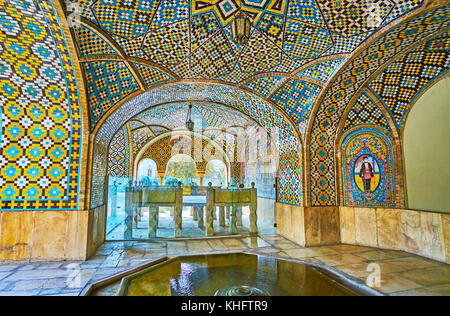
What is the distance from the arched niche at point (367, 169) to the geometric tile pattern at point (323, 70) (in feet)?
6.08

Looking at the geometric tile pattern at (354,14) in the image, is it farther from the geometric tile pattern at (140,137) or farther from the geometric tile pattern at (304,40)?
the geometric tile pattern at (140,137)

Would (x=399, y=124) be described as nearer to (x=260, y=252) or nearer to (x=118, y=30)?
(x=260, y=252)

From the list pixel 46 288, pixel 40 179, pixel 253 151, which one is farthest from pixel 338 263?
pixel 253 151

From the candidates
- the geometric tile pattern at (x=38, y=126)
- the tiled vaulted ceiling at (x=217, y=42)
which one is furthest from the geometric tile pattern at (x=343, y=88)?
the geometric tile pattern at (x=38, y=126)

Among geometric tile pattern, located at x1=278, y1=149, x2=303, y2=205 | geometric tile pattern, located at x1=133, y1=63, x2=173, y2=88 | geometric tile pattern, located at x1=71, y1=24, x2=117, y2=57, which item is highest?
geometric tile pattern, located at x1=71, y1=24, x2=117, y2=57

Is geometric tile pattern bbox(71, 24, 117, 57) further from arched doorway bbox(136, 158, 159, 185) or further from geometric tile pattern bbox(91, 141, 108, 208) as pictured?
arched doorway bbox(136, 158, 159, 185)

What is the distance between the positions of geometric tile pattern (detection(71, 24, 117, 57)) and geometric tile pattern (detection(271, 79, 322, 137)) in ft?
11.7

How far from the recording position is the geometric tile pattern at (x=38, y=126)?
→ 3.88 metres

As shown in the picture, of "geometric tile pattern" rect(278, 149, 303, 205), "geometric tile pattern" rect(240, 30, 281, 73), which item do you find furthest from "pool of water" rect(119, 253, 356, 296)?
"geometric tile pattern" rect(240, 30, 281, 73)

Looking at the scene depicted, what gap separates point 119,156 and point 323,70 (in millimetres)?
8662

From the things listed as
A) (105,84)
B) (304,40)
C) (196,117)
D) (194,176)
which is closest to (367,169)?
(304,40)

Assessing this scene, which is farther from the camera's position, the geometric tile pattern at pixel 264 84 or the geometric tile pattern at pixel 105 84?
→ the geometric tile pattern at pixel 264 84

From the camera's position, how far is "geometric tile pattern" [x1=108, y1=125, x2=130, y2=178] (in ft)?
31.7
